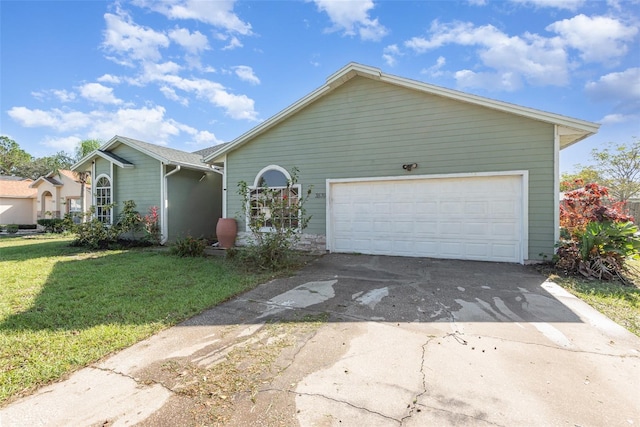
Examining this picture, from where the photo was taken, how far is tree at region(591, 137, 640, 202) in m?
18.8

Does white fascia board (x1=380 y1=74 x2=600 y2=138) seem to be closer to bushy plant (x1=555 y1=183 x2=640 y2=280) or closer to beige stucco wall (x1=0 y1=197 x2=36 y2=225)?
bushy plant (x1=555 y1=183 x2=640 y2=280)

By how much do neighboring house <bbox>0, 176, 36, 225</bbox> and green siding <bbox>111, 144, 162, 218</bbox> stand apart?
1806 cm

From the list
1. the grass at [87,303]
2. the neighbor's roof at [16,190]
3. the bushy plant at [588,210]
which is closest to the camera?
the grass at [87,303]

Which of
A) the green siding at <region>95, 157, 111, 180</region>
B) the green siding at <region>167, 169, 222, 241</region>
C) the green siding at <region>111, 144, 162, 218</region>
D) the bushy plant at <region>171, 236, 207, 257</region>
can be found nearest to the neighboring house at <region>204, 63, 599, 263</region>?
the bushy plant at <region>171, 236, 207, 257</region>

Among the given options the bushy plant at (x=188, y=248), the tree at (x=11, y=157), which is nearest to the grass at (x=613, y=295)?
the bushy plant at (x=188, y=248)

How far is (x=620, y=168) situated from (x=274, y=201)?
25104 millimetres

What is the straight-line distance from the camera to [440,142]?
24.7 ft

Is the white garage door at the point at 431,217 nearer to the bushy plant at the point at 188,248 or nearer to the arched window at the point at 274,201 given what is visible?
the arched window at the point at 274,201

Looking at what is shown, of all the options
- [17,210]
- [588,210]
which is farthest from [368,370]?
[17,210]

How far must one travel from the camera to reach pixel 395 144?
313 inches

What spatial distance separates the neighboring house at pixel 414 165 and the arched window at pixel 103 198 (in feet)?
19.1

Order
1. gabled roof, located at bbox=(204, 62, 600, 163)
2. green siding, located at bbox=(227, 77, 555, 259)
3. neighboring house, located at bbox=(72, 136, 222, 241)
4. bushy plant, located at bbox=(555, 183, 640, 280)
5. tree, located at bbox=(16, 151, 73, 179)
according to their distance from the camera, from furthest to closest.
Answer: tree, located at bbox=(16, 151, 73, 179)
neighboring house, located at bbox=(72, 136, 222, 241)
green siding, located at bbox=(227, 77, 555, 259)
gabled roof, located at bbox=(204, 62, 600, 163)
bushy plant, located at bbox=(555, 183, 640, 280)

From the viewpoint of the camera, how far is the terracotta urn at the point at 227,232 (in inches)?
375

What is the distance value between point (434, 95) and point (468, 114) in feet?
3.26
